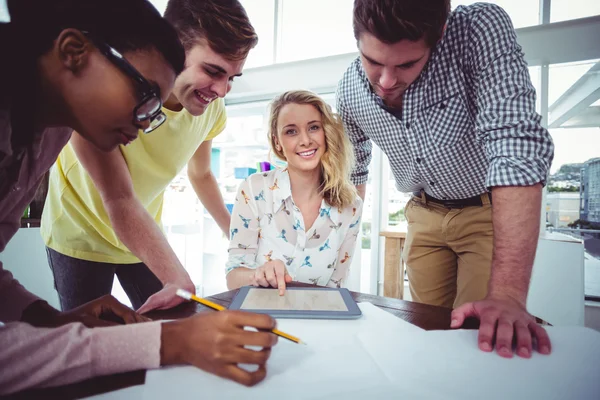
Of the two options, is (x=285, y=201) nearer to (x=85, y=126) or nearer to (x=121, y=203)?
(x=121, y=203)

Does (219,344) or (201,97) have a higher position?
(201,97)

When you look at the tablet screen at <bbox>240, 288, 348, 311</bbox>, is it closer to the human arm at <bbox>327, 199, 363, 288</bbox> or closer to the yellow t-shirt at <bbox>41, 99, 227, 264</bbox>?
the human arm at <bbox>327, 199, 363, 288</bbox>

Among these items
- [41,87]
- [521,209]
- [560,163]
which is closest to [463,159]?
[521,209]

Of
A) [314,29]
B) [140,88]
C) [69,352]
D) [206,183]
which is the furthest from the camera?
[314,29]

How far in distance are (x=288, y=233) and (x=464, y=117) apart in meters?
0.80

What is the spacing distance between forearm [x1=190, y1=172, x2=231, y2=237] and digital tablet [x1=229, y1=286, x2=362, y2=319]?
2.63 feet

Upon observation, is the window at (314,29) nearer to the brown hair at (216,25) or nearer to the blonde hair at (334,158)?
the blonde hair at (334,158)

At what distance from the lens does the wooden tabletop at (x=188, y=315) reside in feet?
1.51

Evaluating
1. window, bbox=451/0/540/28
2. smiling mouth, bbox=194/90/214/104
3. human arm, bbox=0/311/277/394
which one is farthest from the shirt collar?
window, bbox=451/0/540/28

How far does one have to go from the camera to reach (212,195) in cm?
173

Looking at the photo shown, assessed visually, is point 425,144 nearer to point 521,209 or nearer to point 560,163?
point 521,209

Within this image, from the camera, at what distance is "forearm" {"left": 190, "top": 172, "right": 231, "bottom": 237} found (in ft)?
5.67

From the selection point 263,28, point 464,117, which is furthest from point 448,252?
point 263,28

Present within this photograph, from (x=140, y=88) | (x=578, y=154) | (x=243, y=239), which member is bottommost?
(x=243, y=239)
